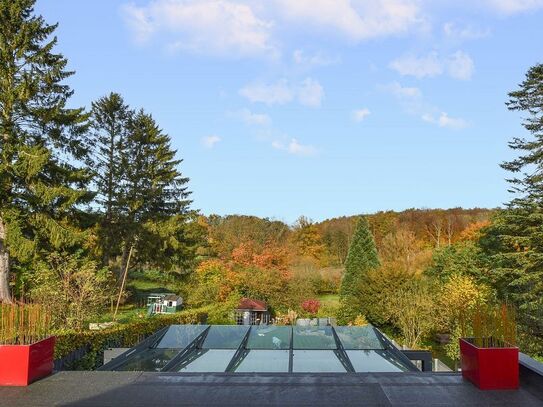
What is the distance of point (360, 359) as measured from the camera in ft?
24.0

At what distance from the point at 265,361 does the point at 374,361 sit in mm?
1708

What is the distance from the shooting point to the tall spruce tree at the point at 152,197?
29266mm

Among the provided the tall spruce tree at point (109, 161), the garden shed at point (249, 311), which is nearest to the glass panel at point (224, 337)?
the garden shed at point (249, 311)

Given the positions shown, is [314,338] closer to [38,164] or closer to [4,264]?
[38,164]

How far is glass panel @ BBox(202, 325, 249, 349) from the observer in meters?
7.85

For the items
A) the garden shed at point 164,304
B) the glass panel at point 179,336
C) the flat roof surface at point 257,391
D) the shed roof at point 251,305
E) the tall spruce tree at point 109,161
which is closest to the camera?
the flat roof surface at point 257,391

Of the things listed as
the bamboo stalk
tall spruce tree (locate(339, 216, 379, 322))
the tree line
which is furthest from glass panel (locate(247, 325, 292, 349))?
tall spruce tree (locate(339, 216, 379, 322))

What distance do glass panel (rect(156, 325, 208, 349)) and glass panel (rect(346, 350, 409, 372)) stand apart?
2789 millimetres

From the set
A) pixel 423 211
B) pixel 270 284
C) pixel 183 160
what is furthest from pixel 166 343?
pixel 423 211

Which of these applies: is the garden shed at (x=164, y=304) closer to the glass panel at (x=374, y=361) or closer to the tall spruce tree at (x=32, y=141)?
the tall spruce tree at (x=32, y=141)

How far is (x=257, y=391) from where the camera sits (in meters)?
4.17

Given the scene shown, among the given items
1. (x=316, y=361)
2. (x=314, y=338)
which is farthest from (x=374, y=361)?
(x=314, y=338)

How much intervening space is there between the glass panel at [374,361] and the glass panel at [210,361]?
6.22 feet

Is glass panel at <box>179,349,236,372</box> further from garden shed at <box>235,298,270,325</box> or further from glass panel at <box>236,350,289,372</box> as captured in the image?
garden shed at <box>235,298,270,325</box>
